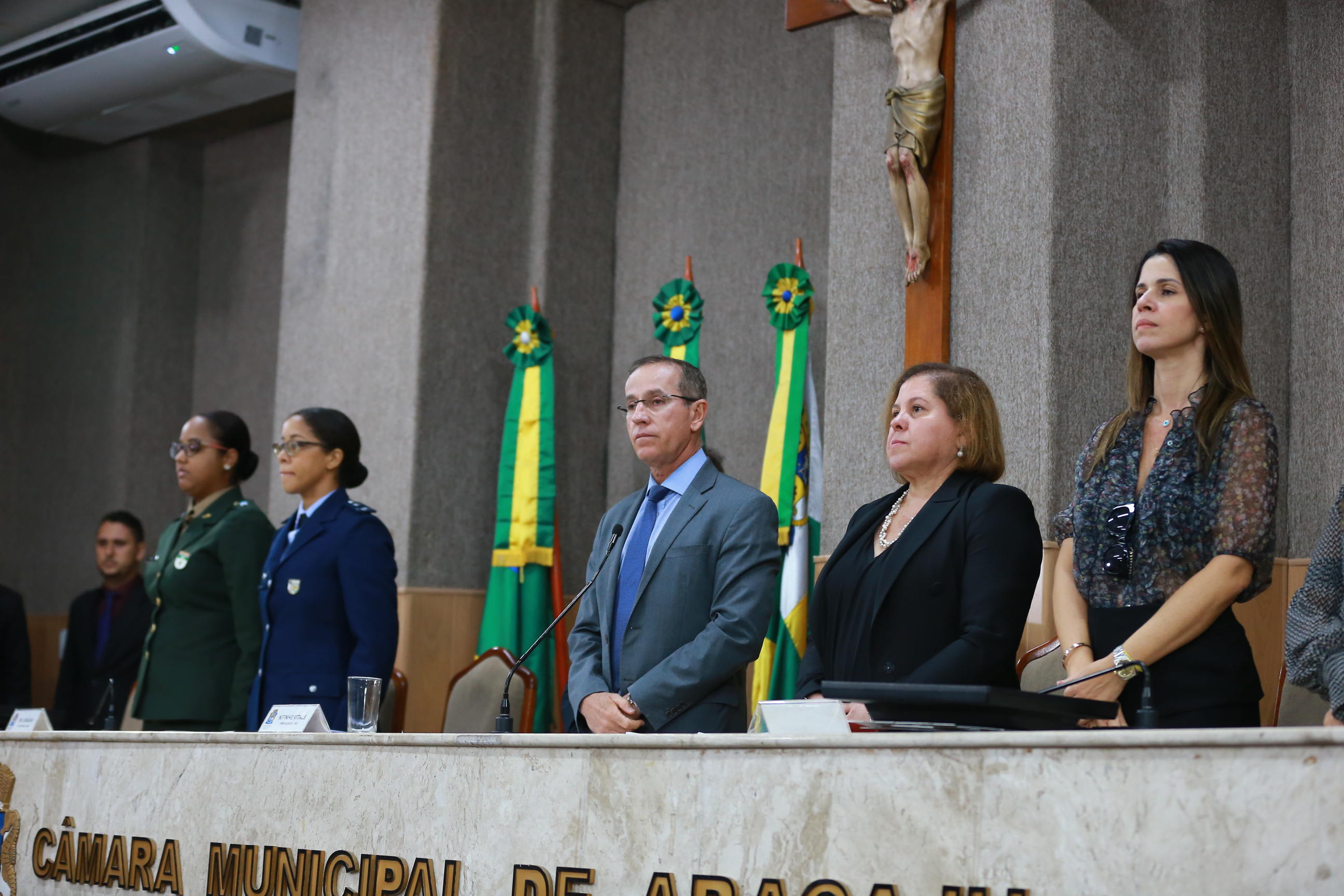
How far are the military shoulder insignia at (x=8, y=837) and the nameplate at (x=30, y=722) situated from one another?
0.34 feet

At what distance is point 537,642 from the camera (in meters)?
2.29

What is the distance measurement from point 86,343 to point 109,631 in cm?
194

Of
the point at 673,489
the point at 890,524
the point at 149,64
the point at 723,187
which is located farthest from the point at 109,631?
the point at 890,524

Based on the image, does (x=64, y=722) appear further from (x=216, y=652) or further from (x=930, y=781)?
(x=930, y=781)

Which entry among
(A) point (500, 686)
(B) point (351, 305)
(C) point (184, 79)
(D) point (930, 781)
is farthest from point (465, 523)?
(D) point (930, 781)

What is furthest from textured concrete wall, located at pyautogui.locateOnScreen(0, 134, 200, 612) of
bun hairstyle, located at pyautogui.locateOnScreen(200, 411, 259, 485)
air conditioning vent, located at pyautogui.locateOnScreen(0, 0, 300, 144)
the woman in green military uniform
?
the woman in green military uniform

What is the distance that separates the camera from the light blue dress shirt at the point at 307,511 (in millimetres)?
3600

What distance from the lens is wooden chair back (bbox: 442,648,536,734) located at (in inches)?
149

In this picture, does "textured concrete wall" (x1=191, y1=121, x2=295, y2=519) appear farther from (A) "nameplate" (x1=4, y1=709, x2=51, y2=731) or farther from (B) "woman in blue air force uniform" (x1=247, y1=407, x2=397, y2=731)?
(A) "nameplate" (x1=4, y1=709, x2=51, y2=731)

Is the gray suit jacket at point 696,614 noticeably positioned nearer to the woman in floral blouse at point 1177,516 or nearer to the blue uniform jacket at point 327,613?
the woman in floral blouse at point 1177,516

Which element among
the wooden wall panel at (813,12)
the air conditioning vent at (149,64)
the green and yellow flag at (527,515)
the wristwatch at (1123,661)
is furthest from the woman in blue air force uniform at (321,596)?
the air conditioning vent at (149,64)

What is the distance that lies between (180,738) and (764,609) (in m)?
Result: 1.01

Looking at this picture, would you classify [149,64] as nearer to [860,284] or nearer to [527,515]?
[527,515]

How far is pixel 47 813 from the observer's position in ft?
9.16
